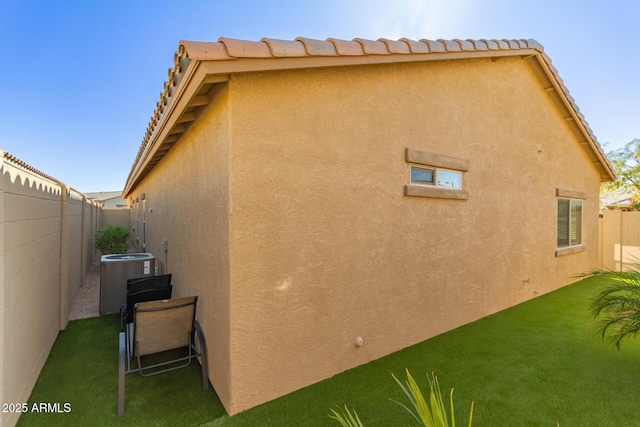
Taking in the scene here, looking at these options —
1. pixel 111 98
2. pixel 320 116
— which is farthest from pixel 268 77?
pixel 111 98

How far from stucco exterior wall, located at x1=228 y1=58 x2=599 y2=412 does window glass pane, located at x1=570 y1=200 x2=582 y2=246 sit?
15.2 feet

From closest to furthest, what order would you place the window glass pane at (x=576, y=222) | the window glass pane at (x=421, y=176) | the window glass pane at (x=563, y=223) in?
1. the window glass pane at (x=421, y=176)
2. the window glass pane at (x=563, y=223)
3. the window glass pane at (x=576, y=222)

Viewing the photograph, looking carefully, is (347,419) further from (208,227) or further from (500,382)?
(208,227)

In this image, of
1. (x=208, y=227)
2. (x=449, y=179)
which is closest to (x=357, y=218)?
(x=208, y=227)

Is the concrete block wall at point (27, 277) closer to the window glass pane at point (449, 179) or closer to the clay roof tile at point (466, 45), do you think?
the window glass pane at point (449, 179)

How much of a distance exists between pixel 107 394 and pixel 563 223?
12352 millimetres

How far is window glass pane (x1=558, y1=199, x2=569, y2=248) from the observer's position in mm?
9422

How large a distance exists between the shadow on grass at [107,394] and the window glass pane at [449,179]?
5.06 metres

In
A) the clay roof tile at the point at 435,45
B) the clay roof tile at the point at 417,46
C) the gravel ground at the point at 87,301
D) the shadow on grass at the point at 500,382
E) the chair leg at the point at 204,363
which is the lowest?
the gravel ground at the point at 87,301

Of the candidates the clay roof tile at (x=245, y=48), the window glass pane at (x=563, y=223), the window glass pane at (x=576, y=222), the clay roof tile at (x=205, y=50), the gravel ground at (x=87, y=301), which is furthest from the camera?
the window glass pane at (x=576, y=222)

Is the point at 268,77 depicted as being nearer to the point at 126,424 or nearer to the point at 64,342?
the point at 126,424

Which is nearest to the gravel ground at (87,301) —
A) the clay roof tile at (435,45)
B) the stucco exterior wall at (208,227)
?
the stucco exterior wall at (208,227)

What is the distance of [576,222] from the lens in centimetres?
1036

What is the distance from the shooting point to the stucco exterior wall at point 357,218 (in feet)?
11.1
